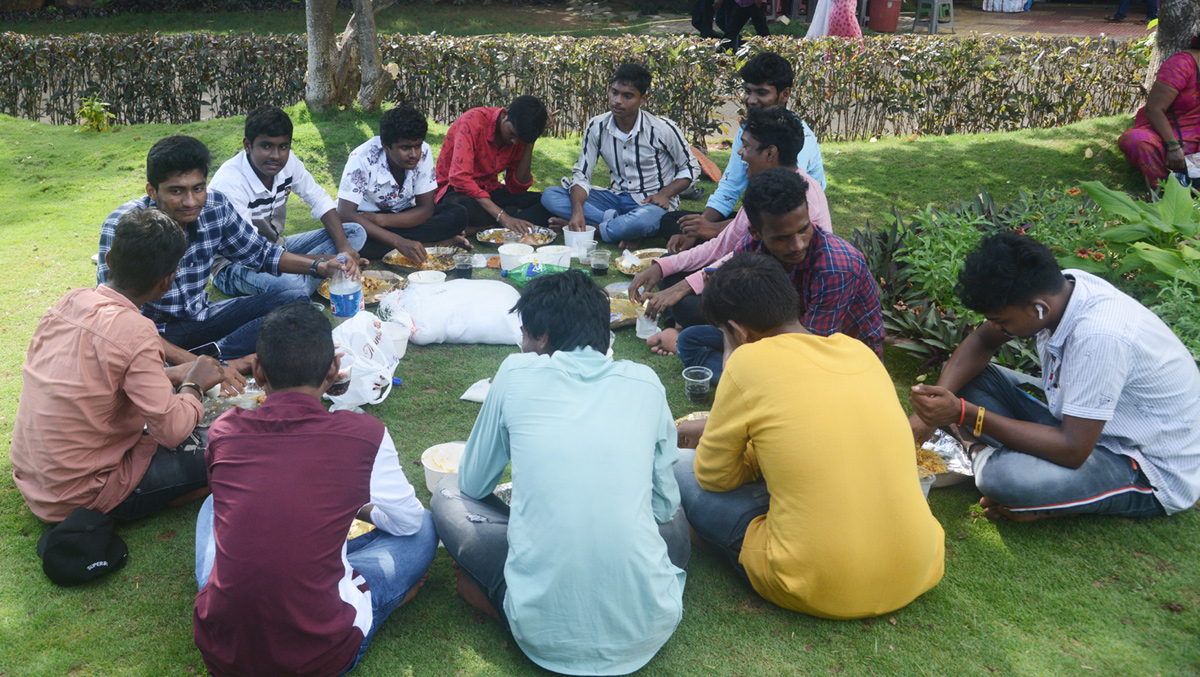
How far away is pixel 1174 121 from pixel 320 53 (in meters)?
8.16

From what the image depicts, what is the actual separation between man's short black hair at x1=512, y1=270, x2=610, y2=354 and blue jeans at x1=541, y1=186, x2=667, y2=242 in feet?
12.7

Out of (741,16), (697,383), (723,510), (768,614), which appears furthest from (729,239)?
(741,16)

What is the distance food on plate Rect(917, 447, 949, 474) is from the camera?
3.59 meters

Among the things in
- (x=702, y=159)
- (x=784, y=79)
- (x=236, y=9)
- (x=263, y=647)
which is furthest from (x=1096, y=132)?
(x=236, y=9)

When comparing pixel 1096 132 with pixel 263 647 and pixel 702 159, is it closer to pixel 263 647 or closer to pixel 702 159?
pixel 702 159

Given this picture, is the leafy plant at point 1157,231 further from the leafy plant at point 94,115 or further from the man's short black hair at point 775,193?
the leafy plant at point 94,115

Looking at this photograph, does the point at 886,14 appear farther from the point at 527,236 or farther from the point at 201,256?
the point at 201,256

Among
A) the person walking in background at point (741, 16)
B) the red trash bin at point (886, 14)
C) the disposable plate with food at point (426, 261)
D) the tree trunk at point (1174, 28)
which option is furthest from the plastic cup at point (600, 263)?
the red trash bin at point (886, 14)

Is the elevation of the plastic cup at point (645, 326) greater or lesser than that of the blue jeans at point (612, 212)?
lesser

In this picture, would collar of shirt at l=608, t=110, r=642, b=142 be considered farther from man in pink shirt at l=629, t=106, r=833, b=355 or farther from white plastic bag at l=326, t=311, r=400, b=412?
white plastic bag at l=326, t=311, r=400, b=412

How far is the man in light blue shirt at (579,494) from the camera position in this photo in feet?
7.86

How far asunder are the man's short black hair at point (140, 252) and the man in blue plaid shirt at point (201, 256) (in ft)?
2.56

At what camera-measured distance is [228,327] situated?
4559 mm

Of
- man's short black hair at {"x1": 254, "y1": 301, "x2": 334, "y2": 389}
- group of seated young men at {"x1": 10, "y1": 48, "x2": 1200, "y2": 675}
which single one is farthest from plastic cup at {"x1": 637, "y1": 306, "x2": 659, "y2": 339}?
man's short black hair at {"x1": 254, "y1": 301, "x2": 334, "y2": 389}
